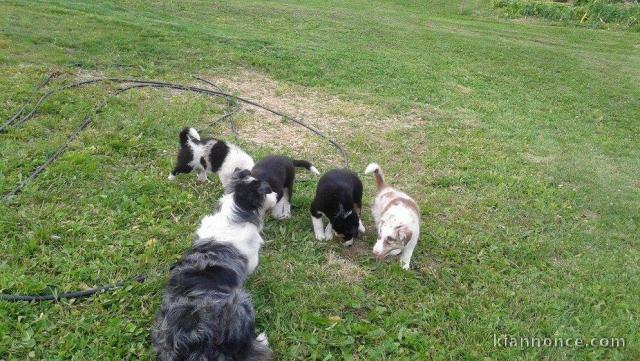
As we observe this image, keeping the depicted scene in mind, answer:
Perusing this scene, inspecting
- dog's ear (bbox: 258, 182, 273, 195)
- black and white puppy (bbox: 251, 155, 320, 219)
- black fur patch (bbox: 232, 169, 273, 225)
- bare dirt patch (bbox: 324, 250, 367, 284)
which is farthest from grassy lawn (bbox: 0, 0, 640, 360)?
dog's ear (bbox: 258, 182, 273, 195)

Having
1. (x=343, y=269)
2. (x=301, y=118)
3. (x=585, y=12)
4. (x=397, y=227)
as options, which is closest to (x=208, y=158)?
(x=343, y=269)

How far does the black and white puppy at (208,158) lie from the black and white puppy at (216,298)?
1.58m

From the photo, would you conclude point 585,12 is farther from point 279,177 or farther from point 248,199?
point 248,199

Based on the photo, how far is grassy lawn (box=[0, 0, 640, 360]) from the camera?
3.95 metres

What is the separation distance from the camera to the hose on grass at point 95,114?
3883 millimetres

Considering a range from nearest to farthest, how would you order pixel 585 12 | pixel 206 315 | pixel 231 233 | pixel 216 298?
1. pixel 206 315
2. pixel 216 298
3. pixel 231 233
4. pixel 585 12

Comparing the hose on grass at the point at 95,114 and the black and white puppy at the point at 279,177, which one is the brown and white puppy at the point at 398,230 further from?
the hose on grass at the point at 95,114

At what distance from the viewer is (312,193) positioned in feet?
20.0

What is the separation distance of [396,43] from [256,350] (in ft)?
49.8

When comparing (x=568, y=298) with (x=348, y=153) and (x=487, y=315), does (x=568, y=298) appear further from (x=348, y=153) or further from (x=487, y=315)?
(x=348, y=153)

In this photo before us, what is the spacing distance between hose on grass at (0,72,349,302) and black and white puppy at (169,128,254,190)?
1.54 m

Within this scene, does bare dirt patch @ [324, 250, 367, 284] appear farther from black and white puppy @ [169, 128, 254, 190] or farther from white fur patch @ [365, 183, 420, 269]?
black and white puppy @ [169, 128, 254, 190]

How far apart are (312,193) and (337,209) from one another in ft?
3.70

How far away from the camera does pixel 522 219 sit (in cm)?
613
